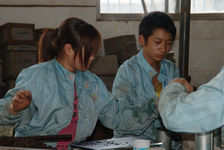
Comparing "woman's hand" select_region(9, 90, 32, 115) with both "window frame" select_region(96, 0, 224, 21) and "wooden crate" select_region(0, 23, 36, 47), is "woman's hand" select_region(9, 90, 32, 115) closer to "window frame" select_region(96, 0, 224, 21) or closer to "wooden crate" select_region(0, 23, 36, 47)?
"wooden crate" select_region(0, 23, 36, 47)

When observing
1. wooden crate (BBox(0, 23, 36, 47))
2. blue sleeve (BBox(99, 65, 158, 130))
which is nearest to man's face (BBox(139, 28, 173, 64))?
blue sleeve (BBox(99, 65, 158, 130))

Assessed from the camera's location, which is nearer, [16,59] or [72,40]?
[72,40]

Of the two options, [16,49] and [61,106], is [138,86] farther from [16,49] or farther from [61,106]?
[16,49]

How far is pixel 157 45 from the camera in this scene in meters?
1.85

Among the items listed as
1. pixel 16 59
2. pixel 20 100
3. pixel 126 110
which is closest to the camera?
pixel 20 100

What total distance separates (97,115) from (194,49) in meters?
3.32

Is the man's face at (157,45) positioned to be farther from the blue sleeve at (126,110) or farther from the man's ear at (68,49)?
the man's ear at (68,49)

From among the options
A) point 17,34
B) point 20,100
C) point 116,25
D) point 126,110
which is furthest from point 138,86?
point 116,25

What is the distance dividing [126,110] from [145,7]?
124 inches

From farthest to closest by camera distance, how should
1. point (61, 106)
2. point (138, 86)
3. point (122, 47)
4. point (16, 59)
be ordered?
1. point (122, 47)
2. point (16, 59)
3. point (138, 86)
4. point (61, 106)

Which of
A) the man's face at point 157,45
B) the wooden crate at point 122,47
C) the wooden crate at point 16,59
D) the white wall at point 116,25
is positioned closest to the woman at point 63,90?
the man's face at point 157,45

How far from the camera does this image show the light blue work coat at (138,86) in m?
1.72

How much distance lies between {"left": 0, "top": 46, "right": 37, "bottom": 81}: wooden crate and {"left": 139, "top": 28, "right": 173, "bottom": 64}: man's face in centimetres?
221

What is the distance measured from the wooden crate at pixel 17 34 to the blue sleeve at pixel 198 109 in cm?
319
